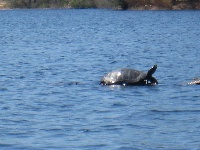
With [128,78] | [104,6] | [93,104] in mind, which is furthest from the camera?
[104,6]

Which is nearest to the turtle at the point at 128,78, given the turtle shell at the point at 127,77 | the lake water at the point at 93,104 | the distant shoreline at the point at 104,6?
the turtle shell at the point at 127,77

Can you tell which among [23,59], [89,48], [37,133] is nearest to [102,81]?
[37,133]

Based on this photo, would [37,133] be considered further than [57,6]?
No

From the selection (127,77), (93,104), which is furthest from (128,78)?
(93,104)

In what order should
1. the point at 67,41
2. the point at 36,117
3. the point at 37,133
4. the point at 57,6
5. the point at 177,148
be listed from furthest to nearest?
the point at 57,6 < the point at 67,41 < the point at 36,117 < the point at 37,133 < the point at 177,148

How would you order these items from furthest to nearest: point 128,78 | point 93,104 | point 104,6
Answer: point 104,6
point 128,78
point 93,104

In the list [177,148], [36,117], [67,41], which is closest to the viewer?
[177,148]

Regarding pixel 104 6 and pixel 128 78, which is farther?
pixel 104 6

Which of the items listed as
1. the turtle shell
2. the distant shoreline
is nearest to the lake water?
the turtle shell

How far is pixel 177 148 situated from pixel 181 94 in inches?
220

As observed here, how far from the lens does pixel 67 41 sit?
40438 mm

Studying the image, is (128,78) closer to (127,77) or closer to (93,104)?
(127,77)

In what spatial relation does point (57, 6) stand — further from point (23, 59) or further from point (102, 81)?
point (102, 81)

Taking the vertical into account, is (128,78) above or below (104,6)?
above
